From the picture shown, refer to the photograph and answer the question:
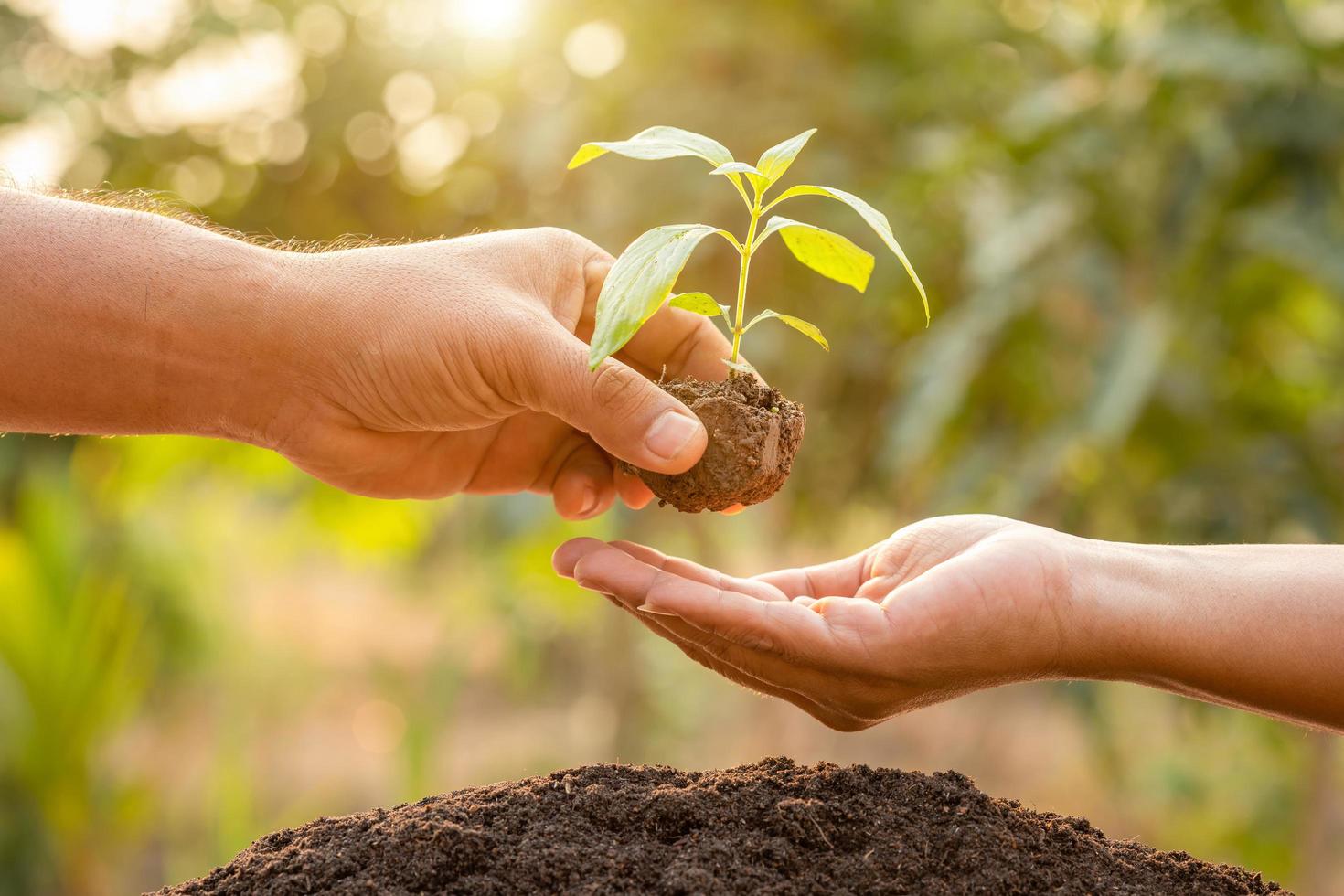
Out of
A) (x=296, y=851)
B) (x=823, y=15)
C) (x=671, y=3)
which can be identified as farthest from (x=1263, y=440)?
(x=296, y=851)

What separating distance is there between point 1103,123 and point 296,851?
2.24 m

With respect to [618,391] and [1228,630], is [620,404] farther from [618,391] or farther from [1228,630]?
[1228,630]

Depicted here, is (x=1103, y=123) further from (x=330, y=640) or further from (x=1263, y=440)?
(x=330, y=640)

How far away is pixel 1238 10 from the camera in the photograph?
2369 mm

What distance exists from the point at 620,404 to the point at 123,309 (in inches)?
23.0

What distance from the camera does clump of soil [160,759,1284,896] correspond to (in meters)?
0.92

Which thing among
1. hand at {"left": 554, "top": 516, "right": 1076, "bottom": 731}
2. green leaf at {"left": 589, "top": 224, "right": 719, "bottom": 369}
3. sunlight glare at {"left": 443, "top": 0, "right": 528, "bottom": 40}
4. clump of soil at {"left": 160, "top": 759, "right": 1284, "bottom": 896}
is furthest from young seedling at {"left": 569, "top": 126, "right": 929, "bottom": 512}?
sunlight glare at {"left": 443, "top": 0, "right": 528, "bottom": 40}

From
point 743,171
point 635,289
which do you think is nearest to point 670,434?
point 635,289

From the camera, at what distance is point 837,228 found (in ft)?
8.55

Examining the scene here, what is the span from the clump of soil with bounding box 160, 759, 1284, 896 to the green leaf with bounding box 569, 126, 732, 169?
2.12 feet

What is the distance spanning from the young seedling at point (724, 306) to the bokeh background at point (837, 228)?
3.31 feet

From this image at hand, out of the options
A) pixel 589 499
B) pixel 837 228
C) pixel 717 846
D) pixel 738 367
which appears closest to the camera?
pixel 717 846

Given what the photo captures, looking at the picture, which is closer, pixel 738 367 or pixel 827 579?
pixel 738 367

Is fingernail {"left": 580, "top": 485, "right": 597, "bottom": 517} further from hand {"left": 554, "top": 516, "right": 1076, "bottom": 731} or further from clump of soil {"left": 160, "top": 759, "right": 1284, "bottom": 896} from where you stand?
clump of soil {"left": 160, "top": 759, "right": 1284, "bottom": 896}
